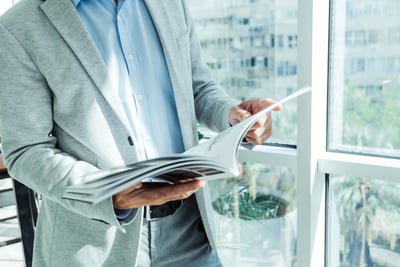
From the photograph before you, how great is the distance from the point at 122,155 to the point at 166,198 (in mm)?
228

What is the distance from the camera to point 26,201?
1.59m

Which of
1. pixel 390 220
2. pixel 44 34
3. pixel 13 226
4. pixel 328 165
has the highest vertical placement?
pixel 44 34

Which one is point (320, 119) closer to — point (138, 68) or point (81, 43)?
point (138, 68)

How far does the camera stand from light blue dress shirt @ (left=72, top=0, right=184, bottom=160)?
1.03 metres

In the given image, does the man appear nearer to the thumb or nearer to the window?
the thumb

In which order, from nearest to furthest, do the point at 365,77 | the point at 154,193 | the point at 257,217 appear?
1. the point at 154,193
2. the point at 365,77
3. the point at 257,217

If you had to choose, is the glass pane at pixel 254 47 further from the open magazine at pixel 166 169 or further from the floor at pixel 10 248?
the floor at pixel 10 248

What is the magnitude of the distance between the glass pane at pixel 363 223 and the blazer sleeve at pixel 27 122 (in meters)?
0.97

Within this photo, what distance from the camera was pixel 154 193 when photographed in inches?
31.8

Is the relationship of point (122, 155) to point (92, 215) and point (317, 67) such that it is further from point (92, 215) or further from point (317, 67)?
point (317, 67)

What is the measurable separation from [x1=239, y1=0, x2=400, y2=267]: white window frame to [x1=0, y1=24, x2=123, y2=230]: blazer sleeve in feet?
2.60

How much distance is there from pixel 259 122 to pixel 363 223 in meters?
0.78

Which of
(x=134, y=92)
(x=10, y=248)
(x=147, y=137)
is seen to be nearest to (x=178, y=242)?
(x=147, y=137)

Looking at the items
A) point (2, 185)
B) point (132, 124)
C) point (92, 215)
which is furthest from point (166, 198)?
point (2, 185)
